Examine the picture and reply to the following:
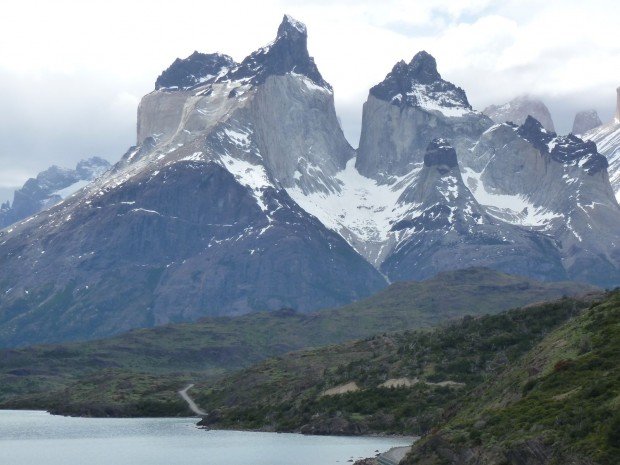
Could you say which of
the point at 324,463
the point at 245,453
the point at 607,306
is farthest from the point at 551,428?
the point at 245,453

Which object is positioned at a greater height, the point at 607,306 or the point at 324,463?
the point at 607,306

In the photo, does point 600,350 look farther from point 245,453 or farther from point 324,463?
point 245,453

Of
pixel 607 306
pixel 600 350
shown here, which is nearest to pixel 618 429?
pixel 600 350

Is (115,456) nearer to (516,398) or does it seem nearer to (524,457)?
(516,398)

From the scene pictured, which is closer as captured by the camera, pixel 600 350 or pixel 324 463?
pixel 600 350

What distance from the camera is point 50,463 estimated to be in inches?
7377

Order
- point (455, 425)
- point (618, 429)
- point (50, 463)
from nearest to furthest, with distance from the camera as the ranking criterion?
point (618, 429) → point (455, 425) → point (50, 463)

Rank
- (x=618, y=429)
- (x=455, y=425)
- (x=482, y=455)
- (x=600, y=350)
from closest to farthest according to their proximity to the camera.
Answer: (x=618, y=429) → (x=482, y=455) → (x=600, y=350) → (x=455, y=425)

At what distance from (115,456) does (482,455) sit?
9186 centimetres

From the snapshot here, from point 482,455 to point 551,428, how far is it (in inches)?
436

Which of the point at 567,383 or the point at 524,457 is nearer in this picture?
the point at 524,457

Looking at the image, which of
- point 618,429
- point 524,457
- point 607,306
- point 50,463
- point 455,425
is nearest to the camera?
point 618,429

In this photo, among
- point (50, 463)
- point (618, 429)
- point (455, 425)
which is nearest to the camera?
Answer: point (618, 429)

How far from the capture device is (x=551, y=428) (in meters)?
112
